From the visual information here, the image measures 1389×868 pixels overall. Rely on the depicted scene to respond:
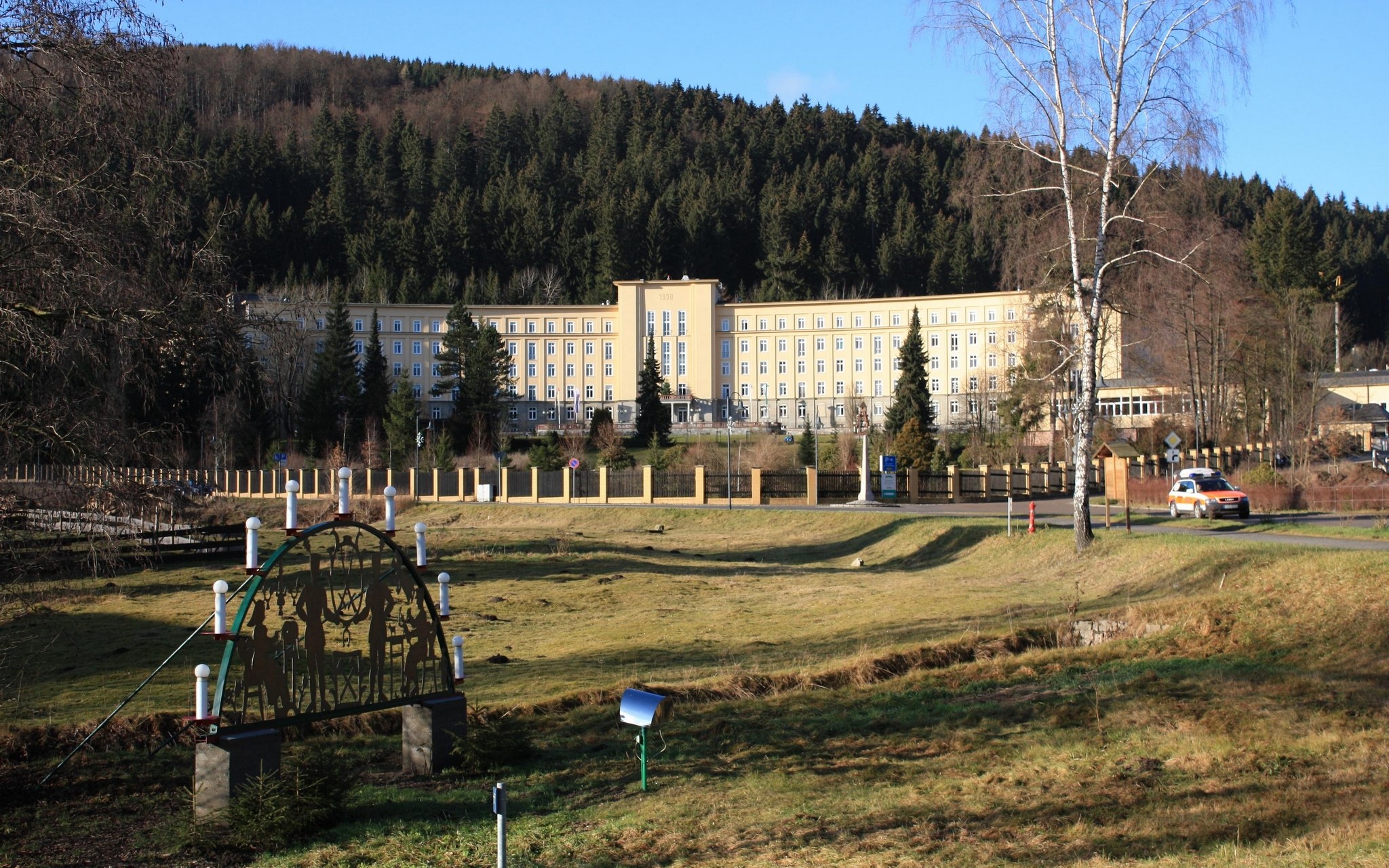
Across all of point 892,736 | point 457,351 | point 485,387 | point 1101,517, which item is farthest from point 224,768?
point 457,351

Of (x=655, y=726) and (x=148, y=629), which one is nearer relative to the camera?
(x=655, y=726)

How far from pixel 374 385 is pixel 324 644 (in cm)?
9043

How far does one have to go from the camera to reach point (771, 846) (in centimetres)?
781

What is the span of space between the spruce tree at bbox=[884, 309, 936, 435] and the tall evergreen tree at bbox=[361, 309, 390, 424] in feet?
138

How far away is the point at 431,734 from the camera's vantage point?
9.77 meters

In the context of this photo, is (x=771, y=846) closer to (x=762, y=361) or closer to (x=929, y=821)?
(x=929, y=821)

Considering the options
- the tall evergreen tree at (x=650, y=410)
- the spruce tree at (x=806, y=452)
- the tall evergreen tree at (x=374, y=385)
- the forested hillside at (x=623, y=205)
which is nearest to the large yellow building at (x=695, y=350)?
the forested hillside at (x=623, y=205)

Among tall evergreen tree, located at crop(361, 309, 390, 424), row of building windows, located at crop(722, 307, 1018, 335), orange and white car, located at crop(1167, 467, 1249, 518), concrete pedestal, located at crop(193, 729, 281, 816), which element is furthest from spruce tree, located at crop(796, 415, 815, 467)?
concrete pedestal, located at crop(193, 729, 281, 816)

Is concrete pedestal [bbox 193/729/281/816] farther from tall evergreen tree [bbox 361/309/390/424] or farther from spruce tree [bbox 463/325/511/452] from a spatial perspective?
tall evergreen tree [bbox 361/309/390/424]

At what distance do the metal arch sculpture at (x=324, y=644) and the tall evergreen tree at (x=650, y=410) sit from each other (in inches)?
3464

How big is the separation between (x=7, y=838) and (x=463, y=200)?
14007 cm

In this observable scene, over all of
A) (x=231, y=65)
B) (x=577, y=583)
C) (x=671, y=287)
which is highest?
(x=231, y=65)

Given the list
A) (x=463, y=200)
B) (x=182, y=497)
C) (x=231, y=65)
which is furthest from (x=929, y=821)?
(x=231, y=65)

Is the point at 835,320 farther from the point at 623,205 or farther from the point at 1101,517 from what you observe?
the point at 1101,517
